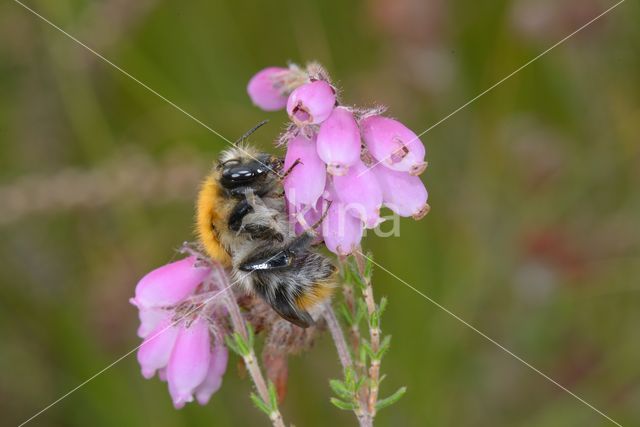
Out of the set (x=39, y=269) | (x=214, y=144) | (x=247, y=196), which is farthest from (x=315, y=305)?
(x=39, y=269)

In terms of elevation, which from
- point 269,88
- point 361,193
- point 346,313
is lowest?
point 346,313

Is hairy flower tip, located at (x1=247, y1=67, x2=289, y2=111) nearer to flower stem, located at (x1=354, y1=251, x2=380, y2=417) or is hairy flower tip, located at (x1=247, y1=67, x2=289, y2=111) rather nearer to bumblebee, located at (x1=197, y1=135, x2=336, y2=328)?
bumblebee, located at (x1=197, y1=135, x2=336, y2=328)

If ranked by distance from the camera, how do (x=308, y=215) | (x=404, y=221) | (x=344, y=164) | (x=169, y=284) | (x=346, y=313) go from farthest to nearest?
(x=404, y=221) < (x=346, y=313) < (x=169, y=284) < (x=308, y=215) < (x=344, y=164)

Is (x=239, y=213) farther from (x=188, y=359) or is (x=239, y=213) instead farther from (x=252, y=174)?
(x=188, y=359)

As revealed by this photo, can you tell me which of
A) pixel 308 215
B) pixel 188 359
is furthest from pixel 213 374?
pixel 308 215

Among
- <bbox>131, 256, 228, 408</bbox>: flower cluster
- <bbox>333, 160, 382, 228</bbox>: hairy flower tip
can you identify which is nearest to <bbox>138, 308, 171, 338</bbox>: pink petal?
<bbox>131, 256, 228, 408</bbox>: flower cluster
